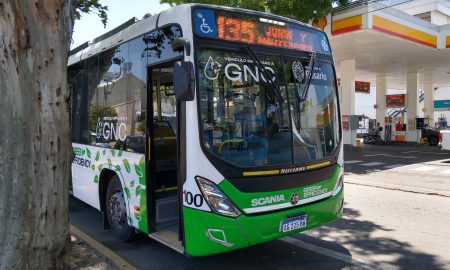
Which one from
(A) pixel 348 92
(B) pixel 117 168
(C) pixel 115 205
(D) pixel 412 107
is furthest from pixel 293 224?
(D) pixel 412 107

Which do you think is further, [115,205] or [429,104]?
[429,104]

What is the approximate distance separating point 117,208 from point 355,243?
3284 mm

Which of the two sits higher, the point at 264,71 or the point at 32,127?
the point at 264,71

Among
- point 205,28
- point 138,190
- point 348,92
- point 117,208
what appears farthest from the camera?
point 348,92

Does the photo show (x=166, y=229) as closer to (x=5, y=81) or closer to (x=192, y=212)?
(x=192, y=212)

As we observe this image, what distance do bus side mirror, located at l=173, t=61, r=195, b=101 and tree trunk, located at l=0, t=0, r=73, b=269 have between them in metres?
1.02

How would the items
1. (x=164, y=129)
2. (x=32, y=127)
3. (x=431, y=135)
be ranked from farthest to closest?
(x=431, y=135) < (x=164, y=129) < (x=32, y=127)

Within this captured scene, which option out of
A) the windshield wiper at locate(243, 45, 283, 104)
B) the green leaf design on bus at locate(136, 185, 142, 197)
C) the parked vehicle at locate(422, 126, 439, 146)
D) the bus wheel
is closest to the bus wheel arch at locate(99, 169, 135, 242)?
the bus wheel

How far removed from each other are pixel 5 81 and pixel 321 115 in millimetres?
3425

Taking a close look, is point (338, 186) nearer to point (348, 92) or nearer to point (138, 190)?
point (138, 190)

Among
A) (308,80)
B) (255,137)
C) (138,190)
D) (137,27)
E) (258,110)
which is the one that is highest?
(137,27)

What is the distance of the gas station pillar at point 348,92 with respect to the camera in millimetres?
21094

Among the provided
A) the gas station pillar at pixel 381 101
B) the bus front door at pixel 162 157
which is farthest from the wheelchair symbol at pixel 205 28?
the gas station pillar at pixel 381 101

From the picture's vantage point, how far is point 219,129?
13.9 ft
